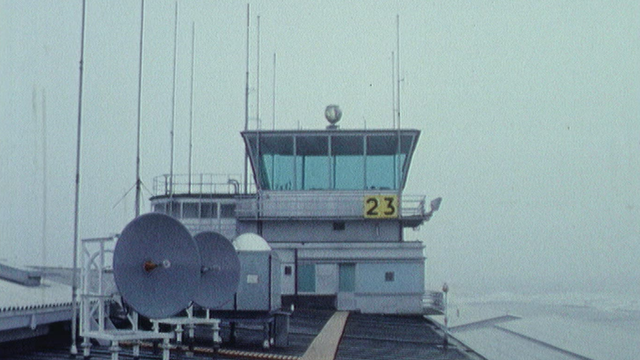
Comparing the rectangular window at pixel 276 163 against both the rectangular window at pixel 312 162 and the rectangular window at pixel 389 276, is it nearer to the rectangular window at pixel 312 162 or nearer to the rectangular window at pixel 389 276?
the rectangular window at pixel 312 162

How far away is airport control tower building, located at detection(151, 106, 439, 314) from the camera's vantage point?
38500 mm

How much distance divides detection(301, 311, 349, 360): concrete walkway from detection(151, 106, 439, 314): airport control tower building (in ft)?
22.6

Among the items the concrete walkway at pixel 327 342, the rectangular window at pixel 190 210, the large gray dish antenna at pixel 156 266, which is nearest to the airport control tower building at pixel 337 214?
the rectangular window at pixel 190 210

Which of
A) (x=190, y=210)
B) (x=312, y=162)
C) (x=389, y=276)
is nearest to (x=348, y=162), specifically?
(x=312, y=162)

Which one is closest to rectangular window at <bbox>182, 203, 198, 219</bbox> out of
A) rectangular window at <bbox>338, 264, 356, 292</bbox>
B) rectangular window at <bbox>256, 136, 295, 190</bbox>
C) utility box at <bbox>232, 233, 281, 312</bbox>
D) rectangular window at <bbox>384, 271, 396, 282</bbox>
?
rectangular window at <bbox>256, 136, 295, 190</bbox>

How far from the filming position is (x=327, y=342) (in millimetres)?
23078

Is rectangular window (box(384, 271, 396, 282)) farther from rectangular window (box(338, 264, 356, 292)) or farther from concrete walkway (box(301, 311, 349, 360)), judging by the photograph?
concrete walkway (box(301, 311, 349, 360))

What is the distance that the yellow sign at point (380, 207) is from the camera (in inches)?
1515

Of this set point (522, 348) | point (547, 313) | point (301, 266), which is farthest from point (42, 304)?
point (547, 313)

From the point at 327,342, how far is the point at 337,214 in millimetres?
15893

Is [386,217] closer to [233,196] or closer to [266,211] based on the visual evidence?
[266,211]

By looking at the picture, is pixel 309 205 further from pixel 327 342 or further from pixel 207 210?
pixel 327 342

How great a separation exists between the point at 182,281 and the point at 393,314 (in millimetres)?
26760

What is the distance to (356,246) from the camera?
126ft
